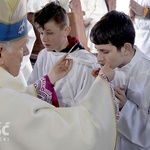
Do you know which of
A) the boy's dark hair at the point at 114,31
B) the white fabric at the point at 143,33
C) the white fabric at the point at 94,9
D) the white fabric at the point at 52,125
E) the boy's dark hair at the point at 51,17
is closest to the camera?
the white fabric at the point at 52,125

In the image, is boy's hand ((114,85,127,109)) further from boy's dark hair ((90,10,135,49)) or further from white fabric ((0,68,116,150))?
white fabric ((0,68,116,150))

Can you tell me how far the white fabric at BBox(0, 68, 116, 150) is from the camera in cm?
77

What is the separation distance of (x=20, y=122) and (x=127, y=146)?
2.11 feet

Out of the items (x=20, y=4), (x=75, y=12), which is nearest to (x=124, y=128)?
(x=20, y=4)

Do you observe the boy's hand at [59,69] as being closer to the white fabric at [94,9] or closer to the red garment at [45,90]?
the red garment at [45,90]

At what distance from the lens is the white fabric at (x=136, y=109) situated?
47.7 inches

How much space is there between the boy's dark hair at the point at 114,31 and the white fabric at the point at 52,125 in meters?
0.50

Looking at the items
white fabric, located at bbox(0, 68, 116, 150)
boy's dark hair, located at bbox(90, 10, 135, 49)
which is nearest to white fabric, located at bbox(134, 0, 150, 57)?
boy's dark hair, located at bbox(90, 10, 135, 49)

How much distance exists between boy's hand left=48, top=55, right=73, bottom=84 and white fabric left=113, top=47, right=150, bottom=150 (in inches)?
10.6

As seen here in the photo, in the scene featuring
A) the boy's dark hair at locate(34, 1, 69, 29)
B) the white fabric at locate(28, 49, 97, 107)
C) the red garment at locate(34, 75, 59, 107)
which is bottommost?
the white fabric at locate(28, 49, 97, 107)

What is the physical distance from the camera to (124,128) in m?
1.24

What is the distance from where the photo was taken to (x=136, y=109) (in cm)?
124

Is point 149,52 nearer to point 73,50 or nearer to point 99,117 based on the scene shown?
point 73,50

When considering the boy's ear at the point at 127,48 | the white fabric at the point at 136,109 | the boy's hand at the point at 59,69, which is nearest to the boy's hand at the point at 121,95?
the white fabric at the point at 136,109
